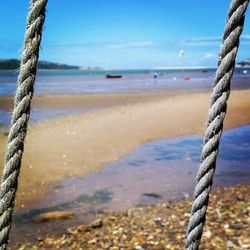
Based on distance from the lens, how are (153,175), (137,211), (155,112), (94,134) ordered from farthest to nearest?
1. (155,112)
2. (94,134)
3. (153,175)
4. (137,211)

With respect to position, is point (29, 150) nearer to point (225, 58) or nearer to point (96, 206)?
point (96, 206)

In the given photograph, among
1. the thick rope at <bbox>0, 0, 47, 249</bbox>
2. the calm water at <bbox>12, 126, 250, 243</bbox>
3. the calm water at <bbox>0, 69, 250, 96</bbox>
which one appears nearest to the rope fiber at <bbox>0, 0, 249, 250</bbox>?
the thick rope at <bbox>0, 0, 47, 249</bbox>

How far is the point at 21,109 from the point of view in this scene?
38.3 inches

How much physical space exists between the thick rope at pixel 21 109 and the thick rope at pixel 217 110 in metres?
0.47

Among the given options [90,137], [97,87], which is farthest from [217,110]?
[97,87]

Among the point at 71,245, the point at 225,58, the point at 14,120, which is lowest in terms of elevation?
the point at 71,245

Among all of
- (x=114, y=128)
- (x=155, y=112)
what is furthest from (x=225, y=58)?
(x=155, y=112)

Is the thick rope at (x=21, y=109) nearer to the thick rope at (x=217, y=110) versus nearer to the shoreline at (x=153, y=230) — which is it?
the thick rope at (x=217, y=110)

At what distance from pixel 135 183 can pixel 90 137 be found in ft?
20.6

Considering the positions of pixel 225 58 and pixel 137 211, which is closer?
pixel 225 58

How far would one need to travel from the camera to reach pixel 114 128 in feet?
57.3

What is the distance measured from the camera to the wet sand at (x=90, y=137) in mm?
10633

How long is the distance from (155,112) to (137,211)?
1552 centimetres

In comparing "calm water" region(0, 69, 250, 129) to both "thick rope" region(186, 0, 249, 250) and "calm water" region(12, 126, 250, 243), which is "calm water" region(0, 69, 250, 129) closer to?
"calm water" region(12, 126, 250, 243)
